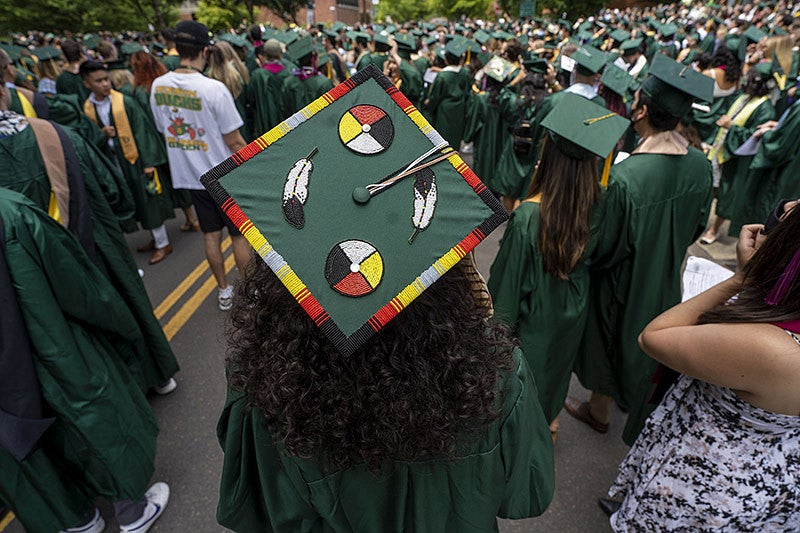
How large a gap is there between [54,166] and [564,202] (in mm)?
2441

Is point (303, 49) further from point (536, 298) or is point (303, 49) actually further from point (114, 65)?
point (536, 298)

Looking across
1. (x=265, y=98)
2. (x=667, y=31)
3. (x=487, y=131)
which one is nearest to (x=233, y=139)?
(x=265, y=98)

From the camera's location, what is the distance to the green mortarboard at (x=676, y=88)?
221cm

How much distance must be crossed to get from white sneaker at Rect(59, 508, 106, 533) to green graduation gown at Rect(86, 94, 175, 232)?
2.91 meters

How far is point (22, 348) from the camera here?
1664 mm

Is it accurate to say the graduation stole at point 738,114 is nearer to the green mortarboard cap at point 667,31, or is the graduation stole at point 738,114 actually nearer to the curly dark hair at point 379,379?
the curly dark hair at point 379,379

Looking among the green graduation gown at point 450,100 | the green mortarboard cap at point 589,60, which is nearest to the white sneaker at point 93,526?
the green mortarboard cap at point 589,60

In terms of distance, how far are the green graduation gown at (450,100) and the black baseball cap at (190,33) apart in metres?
3.84

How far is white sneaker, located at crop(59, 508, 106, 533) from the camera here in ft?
7.01

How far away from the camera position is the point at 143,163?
4461 mm

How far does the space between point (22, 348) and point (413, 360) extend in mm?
1618

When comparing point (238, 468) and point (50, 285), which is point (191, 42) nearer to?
point (50, 285)

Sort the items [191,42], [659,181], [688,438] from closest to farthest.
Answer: [688,438] → [659,181] → [191,42]

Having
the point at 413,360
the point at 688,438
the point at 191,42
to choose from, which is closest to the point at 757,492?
the point at 688,438
